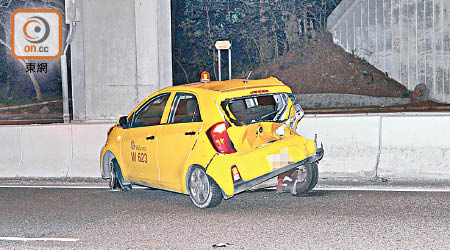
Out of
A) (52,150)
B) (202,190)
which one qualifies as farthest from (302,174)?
(52,150)

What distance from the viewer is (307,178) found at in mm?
10094

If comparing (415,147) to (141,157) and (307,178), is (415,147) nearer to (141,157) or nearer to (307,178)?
(307,178)

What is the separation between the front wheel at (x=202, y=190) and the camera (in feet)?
30.1

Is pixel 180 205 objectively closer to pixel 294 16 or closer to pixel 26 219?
pixel 26 219

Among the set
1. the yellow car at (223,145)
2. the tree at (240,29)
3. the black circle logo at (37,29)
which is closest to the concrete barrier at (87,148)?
the yellow car at (223,145)

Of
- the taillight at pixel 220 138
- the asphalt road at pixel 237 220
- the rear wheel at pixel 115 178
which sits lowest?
the asphalt road at pixel 237 220

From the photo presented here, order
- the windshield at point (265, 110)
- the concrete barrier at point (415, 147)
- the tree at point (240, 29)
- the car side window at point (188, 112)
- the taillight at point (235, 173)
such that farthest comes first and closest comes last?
the tree at point (240, 29)
the concrete barrier at point (415, 147)
the windshield at point (265, 110)
the car side window at point (188, 112)
the taillight at point (235, 173)

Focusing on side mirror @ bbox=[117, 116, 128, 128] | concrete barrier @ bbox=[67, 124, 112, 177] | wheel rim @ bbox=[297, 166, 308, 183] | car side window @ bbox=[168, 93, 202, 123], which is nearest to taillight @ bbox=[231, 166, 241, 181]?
car side window @ bbox=[168, 93, 202, 123]

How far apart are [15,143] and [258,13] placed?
42160 mm

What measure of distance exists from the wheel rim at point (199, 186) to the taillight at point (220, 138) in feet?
1.31

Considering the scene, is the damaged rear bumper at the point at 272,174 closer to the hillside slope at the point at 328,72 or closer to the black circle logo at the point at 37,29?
the hillside slope at the point at 328,72

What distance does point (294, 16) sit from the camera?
5297cm

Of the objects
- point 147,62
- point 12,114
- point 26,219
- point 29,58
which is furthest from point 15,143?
point 29,58

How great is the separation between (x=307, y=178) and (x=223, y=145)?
58.5 inches
